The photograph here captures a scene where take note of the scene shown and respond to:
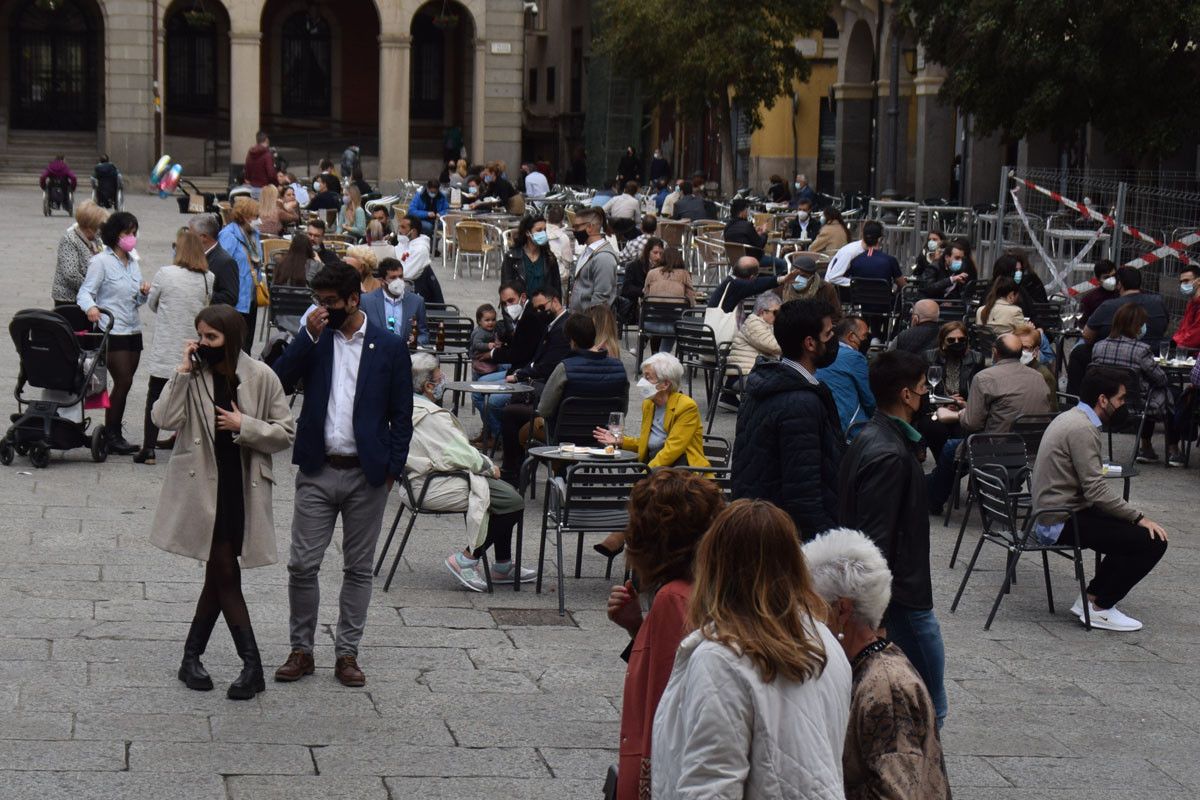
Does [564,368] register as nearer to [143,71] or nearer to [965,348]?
[965,348]

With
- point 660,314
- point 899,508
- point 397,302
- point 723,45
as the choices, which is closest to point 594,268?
point 660,314

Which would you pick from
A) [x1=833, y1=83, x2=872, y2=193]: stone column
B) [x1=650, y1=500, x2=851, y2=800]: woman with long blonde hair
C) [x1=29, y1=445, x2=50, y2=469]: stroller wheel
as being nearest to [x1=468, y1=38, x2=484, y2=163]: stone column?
[x1=833, y1=83, x2=872, y2=193]: stone column

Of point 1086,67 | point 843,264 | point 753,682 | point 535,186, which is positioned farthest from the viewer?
point 535,186

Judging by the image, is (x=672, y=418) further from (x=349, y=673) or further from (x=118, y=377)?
(x=118, y=377)

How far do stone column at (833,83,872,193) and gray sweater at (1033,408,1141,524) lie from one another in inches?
1177

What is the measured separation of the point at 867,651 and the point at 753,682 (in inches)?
26.9

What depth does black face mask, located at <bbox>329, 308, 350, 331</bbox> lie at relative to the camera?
23.2ft

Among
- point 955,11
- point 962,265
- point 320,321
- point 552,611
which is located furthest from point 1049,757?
point 955,11

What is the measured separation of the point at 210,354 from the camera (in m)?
6.91

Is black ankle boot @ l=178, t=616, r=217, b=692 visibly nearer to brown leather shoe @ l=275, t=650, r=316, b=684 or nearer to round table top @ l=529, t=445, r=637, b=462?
brown leather shoe @ l=275, t=650, r=316, b=684

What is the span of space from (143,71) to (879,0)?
60.0 ft

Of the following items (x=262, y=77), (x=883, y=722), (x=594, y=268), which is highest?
(x=262, y=77)

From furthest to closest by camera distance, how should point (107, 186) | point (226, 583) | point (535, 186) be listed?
point (535, 186)
point (107, 186)
point (226, 583)

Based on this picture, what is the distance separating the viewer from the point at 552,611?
8.82 meters
